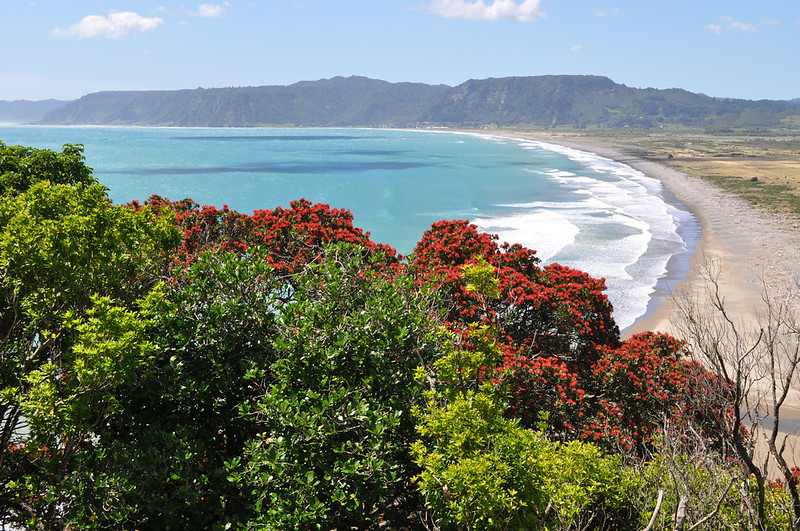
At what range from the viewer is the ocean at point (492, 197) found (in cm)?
3741

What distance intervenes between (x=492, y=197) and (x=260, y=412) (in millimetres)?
61614

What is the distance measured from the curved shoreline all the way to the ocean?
0.92m

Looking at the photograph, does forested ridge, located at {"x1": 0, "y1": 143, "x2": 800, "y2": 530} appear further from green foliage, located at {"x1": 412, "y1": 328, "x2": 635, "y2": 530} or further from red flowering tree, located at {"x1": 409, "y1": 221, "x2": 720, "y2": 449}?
red flowering tree, located at {"x1": 409, "y1": 221, "x2": 720, "y2": 449}

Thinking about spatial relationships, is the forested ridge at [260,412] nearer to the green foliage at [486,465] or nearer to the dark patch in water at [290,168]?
the green foliage at [486,465]

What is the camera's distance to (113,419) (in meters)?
7.66

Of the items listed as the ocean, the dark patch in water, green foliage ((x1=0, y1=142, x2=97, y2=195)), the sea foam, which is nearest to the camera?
green foliage ((x1=0, y1=142, x2=97, y2=195))

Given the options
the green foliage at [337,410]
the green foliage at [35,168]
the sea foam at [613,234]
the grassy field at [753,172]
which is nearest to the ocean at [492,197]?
the sea foam at [613,234]

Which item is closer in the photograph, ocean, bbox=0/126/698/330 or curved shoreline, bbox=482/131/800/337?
curved shoreline, bbox=482/131/800/337

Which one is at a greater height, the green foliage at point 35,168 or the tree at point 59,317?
the green foliage at point 35,168

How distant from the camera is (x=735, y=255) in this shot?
36750 millimetres

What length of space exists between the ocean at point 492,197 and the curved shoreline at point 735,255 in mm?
916

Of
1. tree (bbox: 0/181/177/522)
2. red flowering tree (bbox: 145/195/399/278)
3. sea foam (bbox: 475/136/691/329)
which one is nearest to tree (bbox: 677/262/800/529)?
red flowering tree (bbox: 145/195/399/278)

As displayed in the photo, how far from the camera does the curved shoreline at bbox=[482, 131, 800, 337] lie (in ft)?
87.1

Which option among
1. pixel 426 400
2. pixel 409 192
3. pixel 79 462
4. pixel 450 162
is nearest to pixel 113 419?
pixel 79 462
